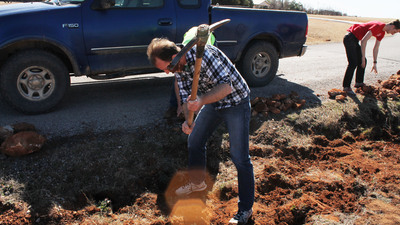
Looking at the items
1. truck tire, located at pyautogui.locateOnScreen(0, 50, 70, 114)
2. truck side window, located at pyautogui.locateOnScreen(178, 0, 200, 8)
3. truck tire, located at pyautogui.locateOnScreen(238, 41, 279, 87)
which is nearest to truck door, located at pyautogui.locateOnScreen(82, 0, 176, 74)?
truck side window, located at pyautogui.locateOnScreen(178, 0, 200, 8)

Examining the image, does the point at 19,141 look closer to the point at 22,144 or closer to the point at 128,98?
the point at 22,144

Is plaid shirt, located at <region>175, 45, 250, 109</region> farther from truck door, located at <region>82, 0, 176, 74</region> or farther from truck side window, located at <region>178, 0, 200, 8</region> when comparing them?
truck side window, located at <region>178, 0, 200, 8</region>

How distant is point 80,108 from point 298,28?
15.2ft

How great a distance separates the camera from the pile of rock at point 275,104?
5352 millimetres

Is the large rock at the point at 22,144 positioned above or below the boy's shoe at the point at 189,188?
above

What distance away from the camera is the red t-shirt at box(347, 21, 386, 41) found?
6106 mm

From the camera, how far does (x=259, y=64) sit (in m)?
6.80

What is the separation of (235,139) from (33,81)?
11.5 feet

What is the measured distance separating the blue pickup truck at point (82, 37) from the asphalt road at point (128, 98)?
361 mm

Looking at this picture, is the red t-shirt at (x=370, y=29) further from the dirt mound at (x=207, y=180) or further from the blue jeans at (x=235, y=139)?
the blue jeans at (x=235, y=139)

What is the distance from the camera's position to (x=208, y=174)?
13.8ft

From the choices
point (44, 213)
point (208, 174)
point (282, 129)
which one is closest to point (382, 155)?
point (282, 129)

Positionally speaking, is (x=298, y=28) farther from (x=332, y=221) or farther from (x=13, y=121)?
(x=13, y=121)

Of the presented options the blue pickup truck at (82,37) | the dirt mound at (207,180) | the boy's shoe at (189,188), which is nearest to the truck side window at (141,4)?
the blue pickup truck at (82,37)
